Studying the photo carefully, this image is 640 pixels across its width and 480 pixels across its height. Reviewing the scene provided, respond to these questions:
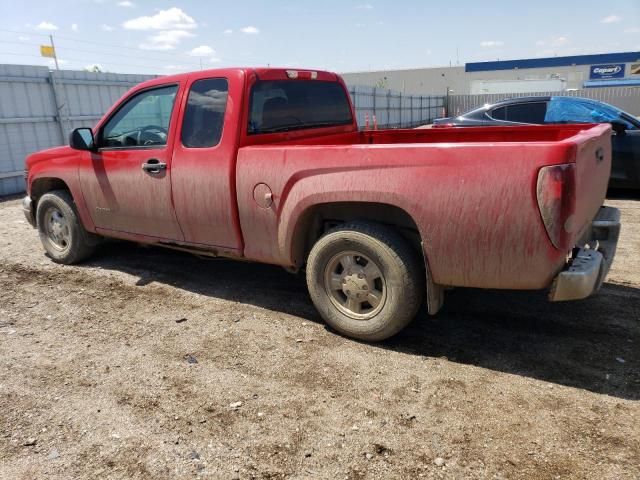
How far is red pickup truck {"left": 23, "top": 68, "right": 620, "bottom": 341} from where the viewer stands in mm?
2988

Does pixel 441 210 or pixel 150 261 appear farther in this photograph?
pixel 150 261

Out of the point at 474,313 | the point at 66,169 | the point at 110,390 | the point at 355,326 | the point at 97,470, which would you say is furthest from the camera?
the point at 66,169

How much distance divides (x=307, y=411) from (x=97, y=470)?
1.11 meters

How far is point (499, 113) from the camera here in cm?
927

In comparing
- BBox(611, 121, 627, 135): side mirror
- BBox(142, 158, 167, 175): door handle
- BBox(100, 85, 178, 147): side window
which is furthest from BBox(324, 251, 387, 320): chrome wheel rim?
BBox(611, 121, 627, 135): side mirror

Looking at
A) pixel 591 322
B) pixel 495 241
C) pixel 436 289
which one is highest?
pixel 495 241

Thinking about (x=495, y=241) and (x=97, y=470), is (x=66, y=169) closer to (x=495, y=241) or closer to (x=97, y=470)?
(x=97, y=470)

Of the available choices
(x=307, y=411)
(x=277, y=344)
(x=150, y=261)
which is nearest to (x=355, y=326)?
(x=277, y=344)

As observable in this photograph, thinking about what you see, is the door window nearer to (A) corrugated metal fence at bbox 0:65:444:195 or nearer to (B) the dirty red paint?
(B) the dirty red paint

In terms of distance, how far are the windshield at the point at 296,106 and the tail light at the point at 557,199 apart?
7.39ft

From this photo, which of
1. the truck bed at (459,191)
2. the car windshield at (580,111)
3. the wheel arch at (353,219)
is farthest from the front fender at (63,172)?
the car windshield at (580,111)

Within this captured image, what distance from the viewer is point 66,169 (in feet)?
17.8

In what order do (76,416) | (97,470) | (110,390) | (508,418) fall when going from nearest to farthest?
(97,470), (508,418), (76,416), (110,390)

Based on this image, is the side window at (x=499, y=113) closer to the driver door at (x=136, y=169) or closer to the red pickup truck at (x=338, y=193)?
the red pickup truck at (x=338, y=193)
